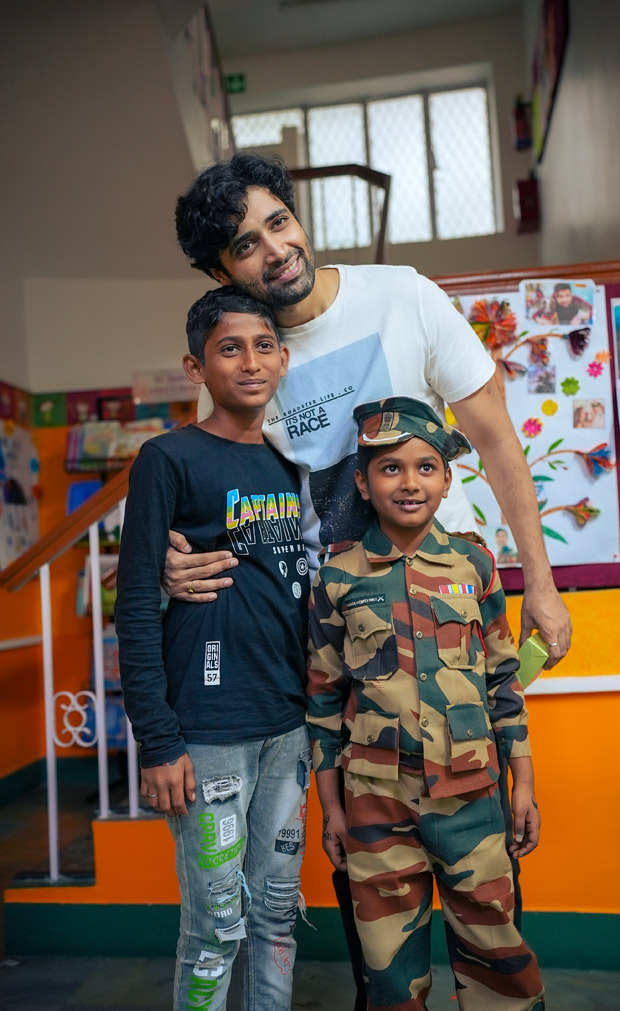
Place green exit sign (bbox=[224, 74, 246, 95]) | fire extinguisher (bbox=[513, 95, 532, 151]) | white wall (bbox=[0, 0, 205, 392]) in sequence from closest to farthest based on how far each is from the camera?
white wall (bbox=[0, 0, 205, 392]), fire extinguisher (bbox=[513, 95, 532, 151]), green exit sign (bbox=[224, 74, 246, 95])

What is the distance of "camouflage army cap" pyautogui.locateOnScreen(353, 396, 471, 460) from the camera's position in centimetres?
127

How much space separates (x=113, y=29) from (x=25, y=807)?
376cm

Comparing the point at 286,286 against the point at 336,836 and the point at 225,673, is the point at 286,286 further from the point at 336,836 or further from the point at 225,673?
the point at 336,836

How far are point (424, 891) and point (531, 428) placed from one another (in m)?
1.19

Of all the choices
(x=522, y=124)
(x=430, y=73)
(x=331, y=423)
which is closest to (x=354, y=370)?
(x=331, y=423)

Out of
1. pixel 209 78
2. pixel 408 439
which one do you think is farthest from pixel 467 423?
pixel 209 78

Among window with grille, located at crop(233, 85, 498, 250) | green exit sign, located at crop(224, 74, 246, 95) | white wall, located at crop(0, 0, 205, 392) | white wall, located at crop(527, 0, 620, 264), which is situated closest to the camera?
white wall, located at crop(527, 0, 620, 264)

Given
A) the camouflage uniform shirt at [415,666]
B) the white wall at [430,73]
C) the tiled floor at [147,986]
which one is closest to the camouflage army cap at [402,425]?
the camouflage uniform shirt at [415,666]

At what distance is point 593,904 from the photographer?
1964 mm

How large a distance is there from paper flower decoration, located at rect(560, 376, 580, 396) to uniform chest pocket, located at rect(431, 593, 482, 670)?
A: 0.96 metres

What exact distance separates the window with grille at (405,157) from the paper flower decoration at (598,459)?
4943mm

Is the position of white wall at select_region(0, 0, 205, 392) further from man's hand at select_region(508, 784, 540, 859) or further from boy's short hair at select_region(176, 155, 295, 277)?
man's hand at select_region(508, 784, 540, 859)

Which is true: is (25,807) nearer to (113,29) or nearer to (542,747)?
(542,747)

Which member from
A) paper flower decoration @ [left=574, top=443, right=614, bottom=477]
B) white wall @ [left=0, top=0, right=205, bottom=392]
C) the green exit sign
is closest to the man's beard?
paper flower decoration @ [left=574, top=443, right=614, bottom=477]
